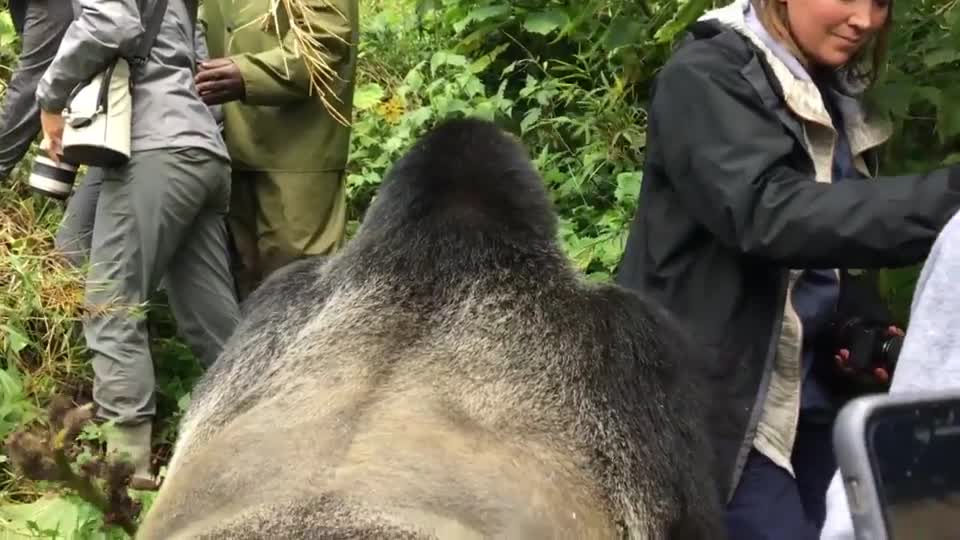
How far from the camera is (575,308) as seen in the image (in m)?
2.85

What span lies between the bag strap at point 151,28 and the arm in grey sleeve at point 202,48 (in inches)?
19.6

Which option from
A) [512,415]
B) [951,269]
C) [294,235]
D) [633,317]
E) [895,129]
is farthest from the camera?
[294,235]

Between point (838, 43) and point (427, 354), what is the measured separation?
1.02m

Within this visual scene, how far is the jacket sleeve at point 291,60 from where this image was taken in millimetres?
5344

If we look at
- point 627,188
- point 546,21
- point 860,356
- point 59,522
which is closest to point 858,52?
point 860,356

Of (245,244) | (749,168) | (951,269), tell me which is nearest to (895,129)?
(749,168)

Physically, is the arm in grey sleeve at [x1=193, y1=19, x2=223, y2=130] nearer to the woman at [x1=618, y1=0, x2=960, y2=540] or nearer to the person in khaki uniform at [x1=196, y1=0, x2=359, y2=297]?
the person in khaki uniform at [x1=196, y1=0, x2=359, y2=297]

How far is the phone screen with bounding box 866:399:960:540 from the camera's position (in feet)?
4.50

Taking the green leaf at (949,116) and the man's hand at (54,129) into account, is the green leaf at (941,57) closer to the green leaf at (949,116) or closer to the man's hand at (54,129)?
the green leaf at (949,116)

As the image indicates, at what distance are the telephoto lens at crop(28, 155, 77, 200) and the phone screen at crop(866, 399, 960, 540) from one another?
181 inches

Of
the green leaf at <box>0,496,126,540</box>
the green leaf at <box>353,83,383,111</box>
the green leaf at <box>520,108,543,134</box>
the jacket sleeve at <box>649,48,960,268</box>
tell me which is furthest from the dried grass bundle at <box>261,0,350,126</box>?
the green leaf at <box>353,83,383,111</box>

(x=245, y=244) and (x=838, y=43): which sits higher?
(x=838, y=43)

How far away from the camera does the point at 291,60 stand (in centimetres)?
532

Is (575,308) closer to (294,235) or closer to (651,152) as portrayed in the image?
(651,152)
